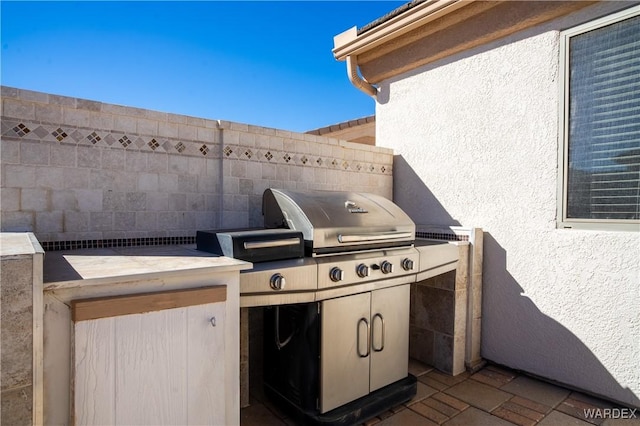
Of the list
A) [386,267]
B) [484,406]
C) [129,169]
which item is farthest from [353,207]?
[484,406]

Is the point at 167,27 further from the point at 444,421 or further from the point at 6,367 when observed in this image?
the point at 444,421

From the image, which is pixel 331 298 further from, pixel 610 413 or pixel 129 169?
pixel 610 413

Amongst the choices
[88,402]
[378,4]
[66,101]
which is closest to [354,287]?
[88,402]

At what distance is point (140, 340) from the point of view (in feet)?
5.50

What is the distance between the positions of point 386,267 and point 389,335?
2.12 feet

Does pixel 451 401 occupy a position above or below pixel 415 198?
below

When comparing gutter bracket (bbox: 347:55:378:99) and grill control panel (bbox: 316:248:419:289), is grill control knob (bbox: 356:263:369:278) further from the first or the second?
gutter bracket (bbox: 347:55:378:99)

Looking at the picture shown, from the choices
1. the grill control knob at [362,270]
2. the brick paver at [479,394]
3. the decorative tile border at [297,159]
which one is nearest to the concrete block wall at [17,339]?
the grill control knob at [362,270]

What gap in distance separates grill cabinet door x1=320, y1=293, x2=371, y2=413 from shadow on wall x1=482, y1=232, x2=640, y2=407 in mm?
1882

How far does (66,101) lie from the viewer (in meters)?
2.55

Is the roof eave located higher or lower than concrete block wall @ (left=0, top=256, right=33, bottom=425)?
higher

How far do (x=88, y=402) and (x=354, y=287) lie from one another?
1.71m

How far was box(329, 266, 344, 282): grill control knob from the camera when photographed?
2461mm

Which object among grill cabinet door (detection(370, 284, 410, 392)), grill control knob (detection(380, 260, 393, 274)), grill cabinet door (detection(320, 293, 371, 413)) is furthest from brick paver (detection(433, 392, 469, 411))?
grill control knob (detection(380, 260, 393, 274))
